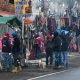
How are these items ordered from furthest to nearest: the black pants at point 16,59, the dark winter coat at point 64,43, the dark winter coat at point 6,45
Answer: the dark winter coat at point 64,43, the black pants at point 16,59, the dark winter coat at point 6,45

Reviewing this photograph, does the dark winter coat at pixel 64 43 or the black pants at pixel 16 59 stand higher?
the dark winter coat at pixel 64 43

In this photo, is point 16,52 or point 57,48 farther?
point 57,48

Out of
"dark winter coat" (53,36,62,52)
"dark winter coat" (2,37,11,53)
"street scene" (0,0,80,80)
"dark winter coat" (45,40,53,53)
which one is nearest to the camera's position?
"street scene" (0,0,80,80)

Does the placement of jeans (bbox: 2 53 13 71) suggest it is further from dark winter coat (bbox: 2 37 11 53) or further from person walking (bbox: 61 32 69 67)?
person walking (bbox: 61 32 69 67)

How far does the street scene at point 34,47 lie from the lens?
18797 millimetres

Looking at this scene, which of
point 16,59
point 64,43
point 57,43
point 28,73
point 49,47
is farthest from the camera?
point 49,47

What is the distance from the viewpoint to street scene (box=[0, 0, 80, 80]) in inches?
740

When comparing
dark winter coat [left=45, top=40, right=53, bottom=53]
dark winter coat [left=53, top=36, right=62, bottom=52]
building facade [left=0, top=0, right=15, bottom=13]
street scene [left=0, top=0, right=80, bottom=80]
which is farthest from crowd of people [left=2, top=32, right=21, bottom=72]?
building facade [left=0, top=0, right=15, bottom=13]

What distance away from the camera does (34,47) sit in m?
23.5

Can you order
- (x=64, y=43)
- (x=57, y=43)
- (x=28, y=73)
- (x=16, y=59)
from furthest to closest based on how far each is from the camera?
(x=64, y=43) < (x=57, y=43) < (x=16, y=59) < (x=28, y=73)

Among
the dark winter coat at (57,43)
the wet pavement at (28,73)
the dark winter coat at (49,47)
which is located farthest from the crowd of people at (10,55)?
the dark winter coat at (49,47)

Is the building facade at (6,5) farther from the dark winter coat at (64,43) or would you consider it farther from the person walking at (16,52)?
the person walking at (16,52)

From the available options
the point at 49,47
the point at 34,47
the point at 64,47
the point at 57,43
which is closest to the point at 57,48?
the point at 57,43

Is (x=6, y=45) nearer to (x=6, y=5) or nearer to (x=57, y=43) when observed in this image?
(x=57, y=43)
